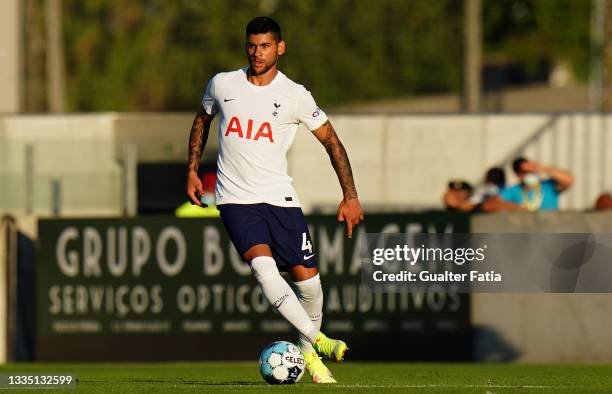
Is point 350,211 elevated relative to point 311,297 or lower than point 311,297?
elevated

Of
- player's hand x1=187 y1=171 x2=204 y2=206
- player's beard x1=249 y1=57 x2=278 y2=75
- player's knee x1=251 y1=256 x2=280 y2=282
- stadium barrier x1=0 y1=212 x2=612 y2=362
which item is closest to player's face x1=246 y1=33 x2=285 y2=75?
player's beard x1=249 y1=57 x2=278 y2=75

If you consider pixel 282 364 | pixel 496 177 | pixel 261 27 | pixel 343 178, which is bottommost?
pixel 282 364

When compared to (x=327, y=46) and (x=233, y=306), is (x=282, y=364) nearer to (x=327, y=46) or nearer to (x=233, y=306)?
(x=233, y=306)

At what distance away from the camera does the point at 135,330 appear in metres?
17.5

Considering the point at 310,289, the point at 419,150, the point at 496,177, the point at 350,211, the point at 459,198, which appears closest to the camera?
the point at 350,211

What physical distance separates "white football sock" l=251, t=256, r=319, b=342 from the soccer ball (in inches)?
5.5

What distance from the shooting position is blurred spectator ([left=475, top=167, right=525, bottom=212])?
1744cm

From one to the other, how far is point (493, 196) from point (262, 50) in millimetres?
7510

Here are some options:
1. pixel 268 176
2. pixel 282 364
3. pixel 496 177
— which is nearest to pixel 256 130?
pixel 268 176

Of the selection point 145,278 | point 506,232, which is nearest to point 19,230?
point 145,278

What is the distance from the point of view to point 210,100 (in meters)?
10.9

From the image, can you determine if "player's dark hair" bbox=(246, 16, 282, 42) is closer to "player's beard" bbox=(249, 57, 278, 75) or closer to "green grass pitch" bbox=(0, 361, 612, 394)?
"player's beard" bbox=(249, 57, 278, 75)

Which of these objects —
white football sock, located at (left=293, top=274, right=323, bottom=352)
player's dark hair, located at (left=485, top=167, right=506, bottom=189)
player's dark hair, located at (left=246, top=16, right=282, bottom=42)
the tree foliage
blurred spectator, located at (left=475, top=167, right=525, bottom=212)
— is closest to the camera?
player's dark hair, located at (left=246, top=16, right=282, bottom=42)

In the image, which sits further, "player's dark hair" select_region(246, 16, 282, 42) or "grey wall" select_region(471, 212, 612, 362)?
"grey wall" select_region(471, 212, 612, 362)
